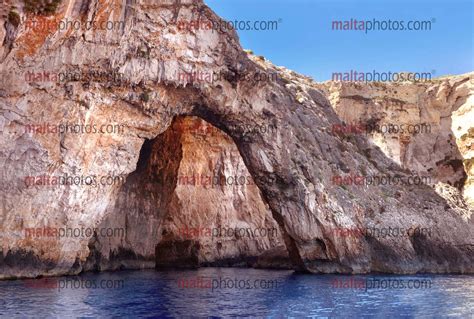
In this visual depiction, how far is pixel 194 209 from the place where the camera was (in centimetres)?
4922

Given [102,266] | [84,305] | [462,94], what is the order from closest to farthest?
[84,305], [102,266], [462,94]

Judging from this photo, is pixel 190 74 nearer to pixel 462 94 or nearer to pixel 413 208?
pixel 413 208

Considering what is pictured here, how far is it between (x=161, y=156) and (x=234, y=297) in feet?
70.6

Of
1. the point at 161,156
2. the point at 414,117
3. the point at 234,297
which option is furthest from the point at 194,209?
the point at 414,117

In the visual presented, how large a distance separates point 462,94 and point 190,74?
3877 centimetres

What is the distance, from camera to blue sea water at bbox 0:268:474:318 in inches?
788

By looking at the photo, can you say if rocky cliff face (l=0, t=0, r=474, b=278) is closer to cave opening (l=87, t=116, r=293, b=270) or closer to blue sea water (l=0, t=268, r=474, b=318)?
cave opening (l=87, t=116, r=293, b=270)

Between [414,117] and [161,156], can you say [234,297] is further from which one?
[414,117]

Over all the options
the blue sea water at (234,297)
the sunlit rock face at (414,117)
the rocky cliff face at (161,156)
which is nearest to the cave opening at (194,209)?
the rocky cliff face at (161,156)

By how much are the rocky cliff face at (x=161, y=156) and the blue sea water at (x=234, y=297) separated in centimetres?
326

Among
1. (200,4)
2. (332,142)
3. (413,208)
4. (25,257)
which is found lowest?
(25,257)

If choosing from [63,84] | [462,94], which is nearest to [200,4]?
[63,84]

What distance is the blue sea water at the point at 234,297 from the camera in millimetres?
20016

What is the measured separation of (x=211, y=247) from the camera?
4891 cm
